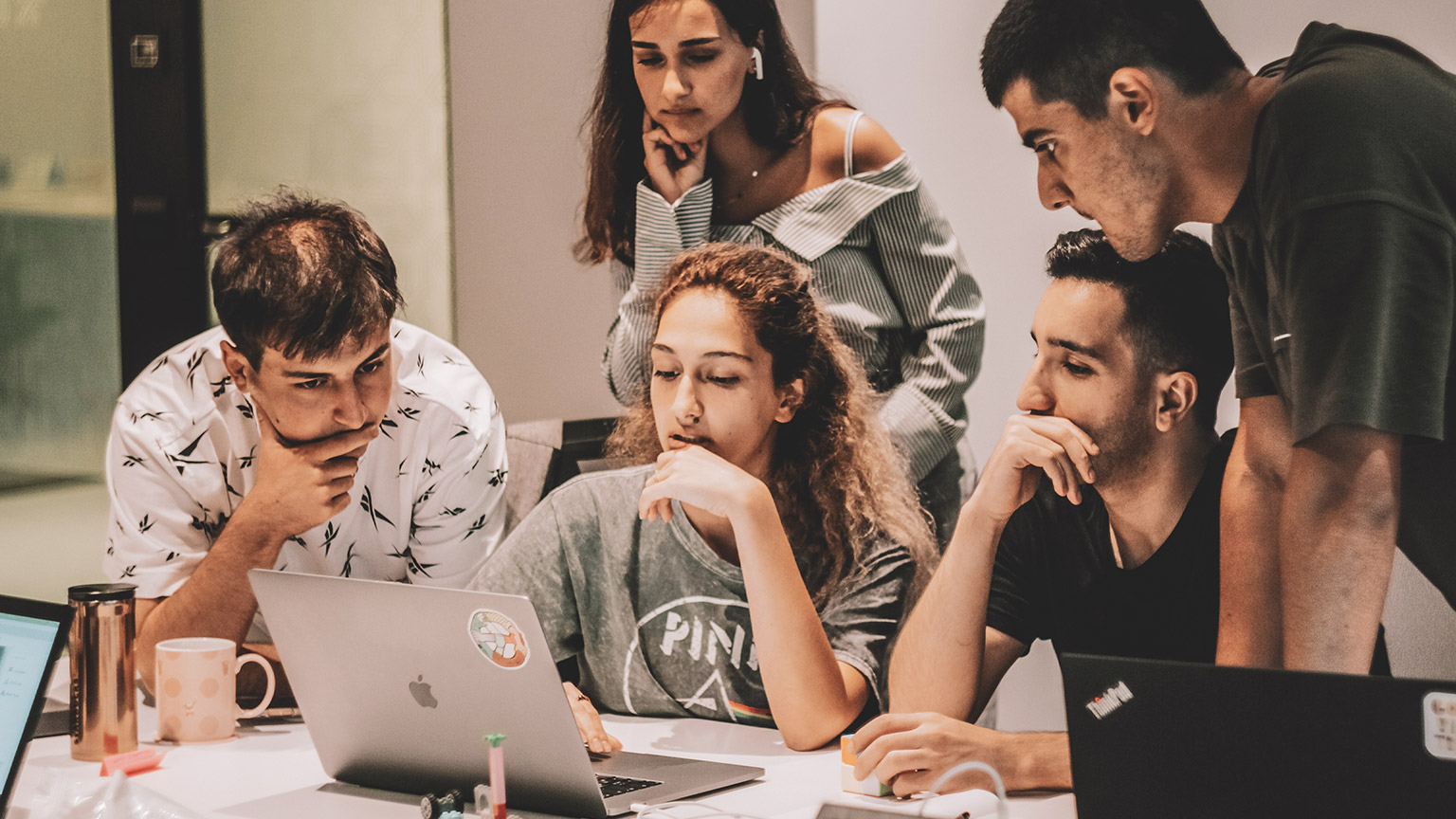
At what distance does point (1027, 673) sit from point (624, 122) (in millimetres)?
1208

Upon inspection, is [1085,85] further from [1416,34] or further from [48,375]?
[48,375]

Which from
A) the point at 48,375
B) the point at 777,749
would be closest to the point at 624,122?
the point at 777,749

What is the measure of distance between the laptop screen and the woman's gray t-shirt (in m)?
0.56

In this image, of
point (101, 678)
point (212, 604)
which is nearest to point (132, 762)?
point (101, 678)

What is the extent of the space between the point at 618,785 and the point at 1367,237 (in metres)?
0.82

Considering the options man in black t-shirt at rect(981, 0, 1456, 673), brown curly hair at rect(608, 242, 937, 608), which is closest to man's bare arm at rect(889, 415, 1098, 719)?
brown curly hair at rect(608, 242, 937, 608)

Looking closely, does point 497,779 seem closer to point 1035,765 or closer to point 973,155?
point 1035,765

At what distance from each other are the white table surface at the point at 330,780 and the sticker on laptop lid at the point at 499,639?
0.10 meters

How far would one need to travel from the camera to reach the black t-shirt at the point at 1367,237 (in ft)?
3.55

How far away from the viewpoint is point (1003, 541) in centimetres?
165

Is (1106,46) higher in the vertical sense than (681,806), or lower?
higher

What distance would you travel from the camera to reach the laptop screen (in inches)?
46.1

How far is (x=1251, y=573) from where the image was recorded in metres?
1.46

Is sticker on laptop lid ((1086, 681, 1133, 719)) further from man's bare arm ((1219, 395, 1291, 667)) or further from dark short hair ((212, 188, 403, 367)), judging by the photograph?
dark short hair ((212, 188, 403, 367))
